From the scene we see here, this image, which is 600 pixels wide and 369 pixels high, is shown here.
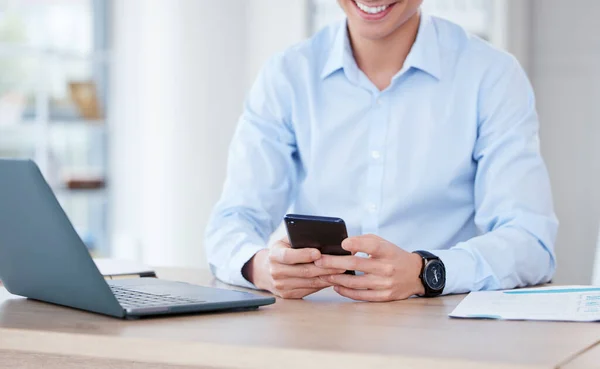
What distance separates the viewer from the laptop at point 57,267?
45.7 inches

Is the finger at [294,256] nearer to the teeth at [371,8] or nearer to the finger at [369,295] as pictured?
the finger at [369,295]

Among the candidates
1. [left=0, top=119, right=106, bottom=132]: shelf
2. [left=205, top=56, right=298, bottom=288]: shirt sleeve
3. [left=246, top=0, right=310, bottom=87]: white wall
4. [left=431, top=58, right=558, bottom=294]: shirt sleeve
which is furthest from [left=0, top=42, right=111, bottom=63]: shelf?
[left=431, top=58, right=558, bottom=294]: shirt sleeve

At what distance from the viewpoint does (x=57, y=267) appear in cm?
124

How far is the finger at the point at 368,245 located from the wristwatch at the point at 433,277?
8 centimetres

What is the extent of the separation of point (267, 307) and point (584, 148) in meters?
2.63

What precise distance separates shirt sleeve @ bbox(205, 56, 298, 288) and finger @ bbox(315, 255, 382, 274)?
0.43 metres

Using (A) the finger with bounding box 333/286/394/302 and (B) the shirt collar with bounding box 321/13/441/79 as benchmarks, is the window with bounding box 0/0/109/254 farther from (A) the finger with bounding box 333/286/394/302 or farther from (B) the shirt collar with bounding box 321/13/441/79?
(A) the finger with bounding box 333/286/394/302

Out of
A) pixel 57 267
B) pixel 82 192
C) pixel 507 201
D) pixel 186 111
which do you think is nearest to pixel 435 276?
pixel 507 201

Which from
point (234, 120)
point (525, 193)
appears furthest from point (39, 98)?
point (525, 193)

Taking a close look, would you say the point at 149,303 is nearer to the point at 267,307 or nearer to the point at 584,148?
the point at 267,307

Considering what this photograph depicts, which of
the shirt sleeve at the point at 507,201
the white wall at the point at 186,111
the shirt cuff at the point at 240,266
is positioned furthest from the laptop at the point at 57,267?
the white wall at the point at 186,111

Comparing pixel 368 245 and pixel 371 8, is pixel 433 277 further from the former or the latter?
pixel 371 8

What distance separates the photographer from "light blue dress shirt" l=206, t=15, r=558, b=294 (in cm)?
193

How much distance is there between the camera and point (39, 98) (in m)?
4.92
